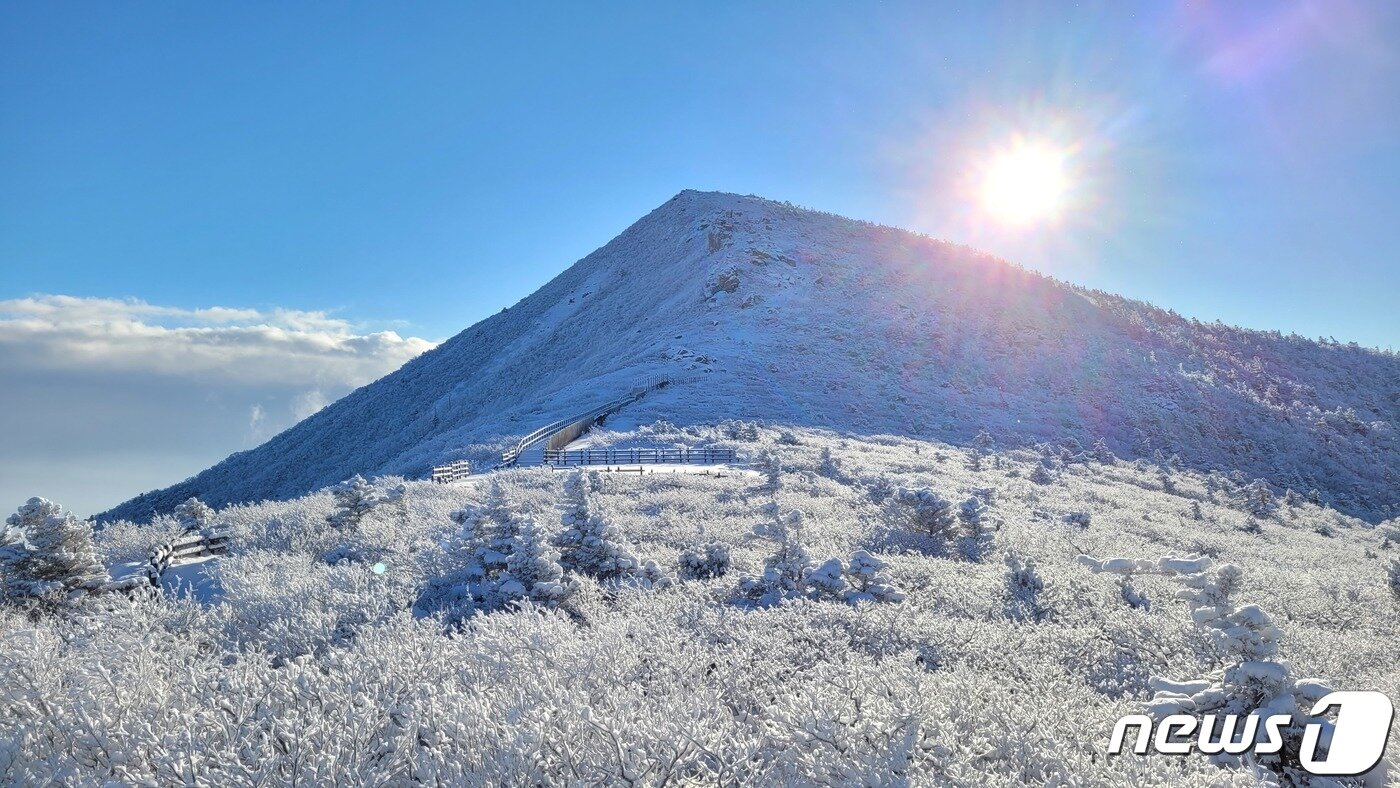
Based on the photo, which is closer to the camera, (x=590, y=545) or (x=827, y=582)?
(x=827, y=582)

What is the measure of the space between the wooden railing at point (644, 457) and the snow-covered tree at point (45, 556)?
57.0 feet

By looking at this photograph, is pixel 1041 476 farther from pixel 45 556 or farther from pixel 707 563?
pixel 45 556

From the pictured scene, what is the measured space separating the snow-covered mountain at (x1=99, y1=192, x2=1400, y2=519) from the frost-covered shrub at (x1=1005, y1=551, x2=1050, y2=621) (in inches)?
1049

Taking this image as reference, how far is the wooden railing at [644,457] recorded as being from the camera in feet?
91.8

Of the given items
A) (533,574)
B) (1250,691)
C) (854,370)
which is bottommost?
(1250,691)

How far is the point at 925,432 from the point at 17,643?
1744 inches

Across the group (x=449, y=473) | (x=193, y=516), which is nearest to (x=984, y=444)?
(x=449, y=473)

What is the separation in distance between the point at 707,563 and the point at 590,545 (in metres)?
2.09

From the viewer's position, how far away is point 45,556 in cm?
996

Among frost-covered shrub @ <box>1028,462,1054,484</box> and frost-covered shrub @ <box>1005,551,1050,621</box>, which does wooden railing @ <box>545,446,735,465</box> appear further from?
frost-covered shrub @ <box>1005,551,1050,621</box>

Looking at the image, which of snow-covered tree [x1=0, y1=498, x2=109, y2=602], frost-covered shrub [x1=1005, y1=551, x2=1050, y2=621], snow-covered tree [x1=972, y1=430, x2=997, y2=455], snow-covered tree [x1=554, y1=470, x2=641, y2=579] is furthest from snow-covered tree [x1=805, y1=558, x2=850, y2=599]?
snow-covered tree [x1=972, y1=430, x2=997, y2=455]

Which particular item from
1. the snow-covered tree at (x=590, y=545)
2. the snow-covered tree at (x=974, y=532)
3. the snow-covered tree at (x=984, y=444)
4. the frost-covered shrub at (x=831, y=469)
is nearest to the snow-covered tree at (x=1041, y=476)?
the snow-covered tree at (x=984, y=444)

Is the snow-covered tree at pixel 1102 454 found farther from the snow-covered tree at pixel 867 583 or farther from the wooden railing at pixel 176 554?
the wooden railing at pixel 176 554

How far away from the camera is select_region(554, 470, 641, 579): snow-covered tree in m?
11.5
